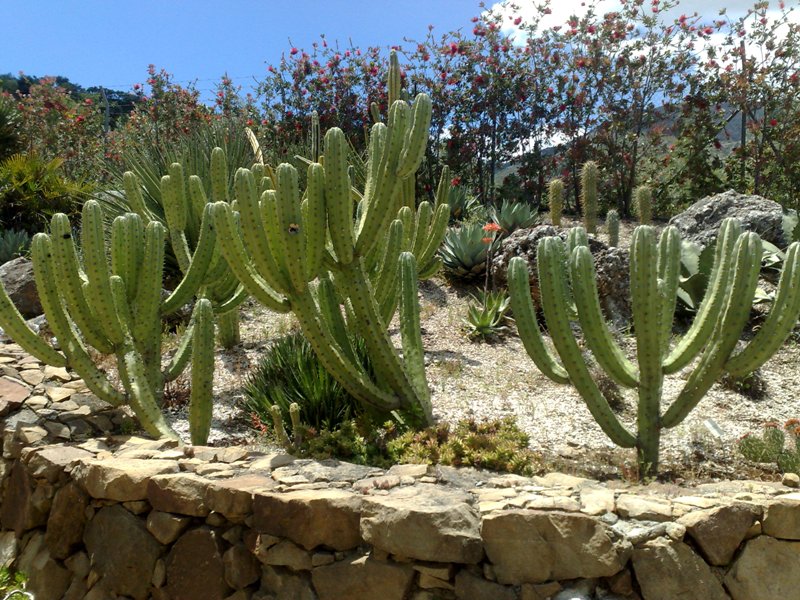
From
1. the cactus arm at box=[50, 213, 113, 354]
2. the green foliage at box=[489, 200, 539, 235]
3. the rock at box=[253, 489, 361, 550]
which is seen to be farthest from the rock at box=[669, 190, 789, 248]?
the cactus arm at box=[50, 213, 113, 354]

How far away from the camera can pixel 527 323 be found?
4.43 meters

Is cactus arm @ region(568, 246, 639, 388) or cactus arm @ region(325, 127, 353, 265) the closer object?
cactus arm @ region(568, 246, 639, 388)

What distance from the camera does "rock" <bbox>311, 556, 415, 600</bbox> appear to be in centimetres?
337

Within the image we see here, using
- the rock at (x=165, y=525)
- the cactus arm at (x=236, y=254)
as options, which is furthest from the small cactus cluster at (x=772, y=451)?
the rock at (x=165, y=525)

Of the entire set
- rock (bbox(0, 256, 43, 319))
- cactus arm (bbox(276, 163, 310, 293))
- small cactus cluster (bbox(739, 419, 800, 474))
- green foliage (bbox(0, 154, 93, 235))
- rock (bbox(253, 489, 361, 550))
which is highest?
green foliage (bbox(0, 154, 93, 235))

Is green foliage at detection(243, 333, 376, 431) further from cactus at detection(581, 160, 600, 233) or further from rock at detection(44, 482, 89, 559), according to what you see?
cactus at detection(581, 160, 600, 233)

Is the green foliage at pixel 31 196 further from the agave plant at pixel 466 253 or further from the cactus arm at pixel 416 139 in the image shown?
the cactus arm at pixel 416 139

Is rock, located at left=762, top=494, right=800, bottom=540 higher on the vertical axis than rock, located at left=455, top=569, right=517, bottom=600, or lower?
higher

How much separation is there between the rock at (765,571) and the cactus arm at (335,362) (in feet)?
7.53

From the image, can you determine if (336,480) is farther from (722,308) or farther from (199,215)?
(199,215)

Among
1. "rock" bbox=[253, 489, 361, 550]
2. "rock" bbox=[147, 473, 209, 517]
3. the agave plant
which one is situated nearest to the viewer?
"rock" bbox=[253, 489, 361, 550]

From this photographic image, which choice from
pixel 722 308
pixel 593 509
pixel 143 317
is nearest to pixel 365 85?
pixel 143 317

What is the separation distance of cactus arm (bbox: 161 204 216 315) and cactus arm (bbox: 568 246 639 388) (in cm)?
270

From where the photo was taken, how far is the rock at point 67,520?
4.44m
